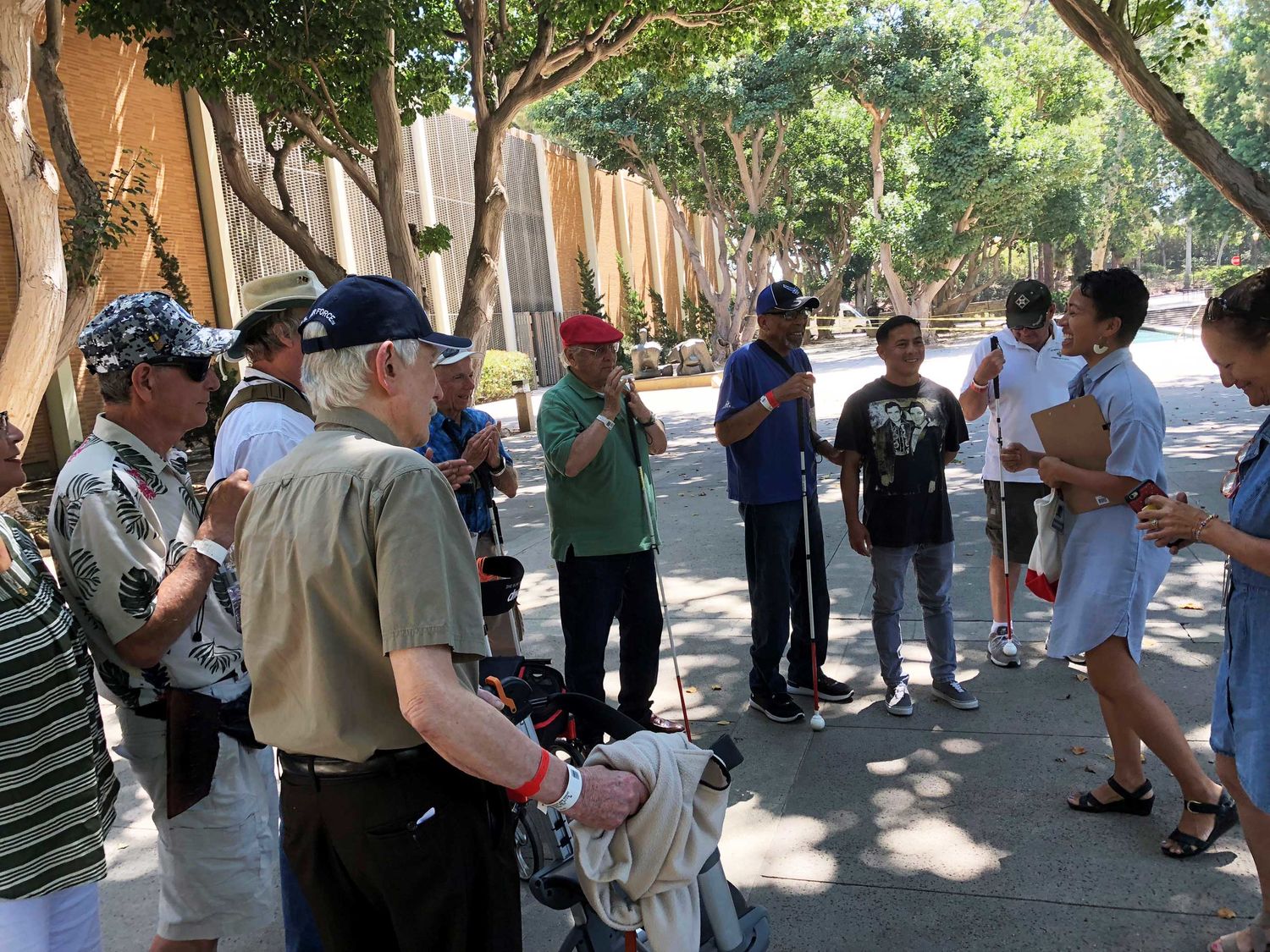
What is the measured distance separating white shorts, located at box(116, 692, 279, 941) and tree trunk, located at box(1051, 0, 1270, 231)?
7.38m

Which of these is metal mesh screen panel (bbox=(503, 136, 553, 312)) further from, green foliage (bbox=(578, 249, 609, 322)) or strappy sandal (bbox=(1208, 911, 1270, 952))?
strappy sandal (bbox=(1208, 911, 1270, 952))

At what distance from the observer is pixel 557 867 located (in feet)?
6.99

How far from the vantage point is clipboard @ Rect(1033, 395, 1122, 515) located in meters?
3.60

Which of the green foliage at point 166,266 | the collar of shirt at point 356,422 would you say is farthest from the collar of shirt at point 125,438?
the green foliage at point 166,266

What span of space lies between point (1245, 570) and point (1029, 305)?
2688 millimetres

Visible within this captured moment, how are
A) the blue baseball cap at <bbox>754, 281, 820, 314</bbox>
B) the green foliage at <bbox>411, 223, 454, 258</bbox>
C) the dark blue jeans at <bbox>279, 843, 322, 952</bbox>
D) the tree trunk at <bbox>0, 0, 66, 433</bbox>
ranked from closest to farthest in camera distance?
the dark blue jeans at <bbox>279, 843, 322, 952</bbox> → the blue baseball cap at <bbox>754, 281, 820, 314</bbox> → the tree trunk at <bbox>0, 0, 66, 433</bbox> → the green foliage at <bbox>411, 223, 454, 258</bbox>

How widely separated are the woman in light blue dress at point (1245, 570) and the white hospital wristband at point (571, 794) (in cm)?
189

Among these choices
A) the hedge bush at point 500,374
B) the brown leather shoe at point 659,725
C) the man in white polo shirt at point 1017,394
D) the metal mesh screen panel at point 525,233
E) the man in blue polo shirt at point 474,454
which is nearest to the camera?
the man in blue polo shirt at point 474,454

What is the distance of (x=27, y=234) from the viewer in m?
9.07

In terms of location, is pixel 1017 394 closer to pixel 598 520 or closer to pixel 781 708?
→ pixel 781 708

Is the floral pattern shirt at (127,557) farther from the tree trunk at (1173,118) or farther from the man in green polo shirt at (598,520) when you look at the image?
the tree trunk at (1173,118)

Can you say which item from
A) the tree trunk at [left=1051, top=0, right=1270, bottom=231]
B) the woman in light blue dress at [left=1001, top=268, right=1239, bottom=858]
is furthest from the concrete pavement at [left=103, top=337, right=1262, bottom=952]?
the tree trunk at [left=1051, top=0, right=1270, bottom=231]

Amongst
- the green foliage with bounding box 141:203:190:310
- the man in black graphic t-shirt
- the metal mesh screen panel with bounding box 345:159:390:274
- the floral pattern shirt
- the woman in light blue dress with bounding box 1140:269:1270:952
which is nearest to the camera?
the floral pattern shirt

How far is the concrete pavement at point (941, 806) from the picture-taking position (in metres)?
3.23
